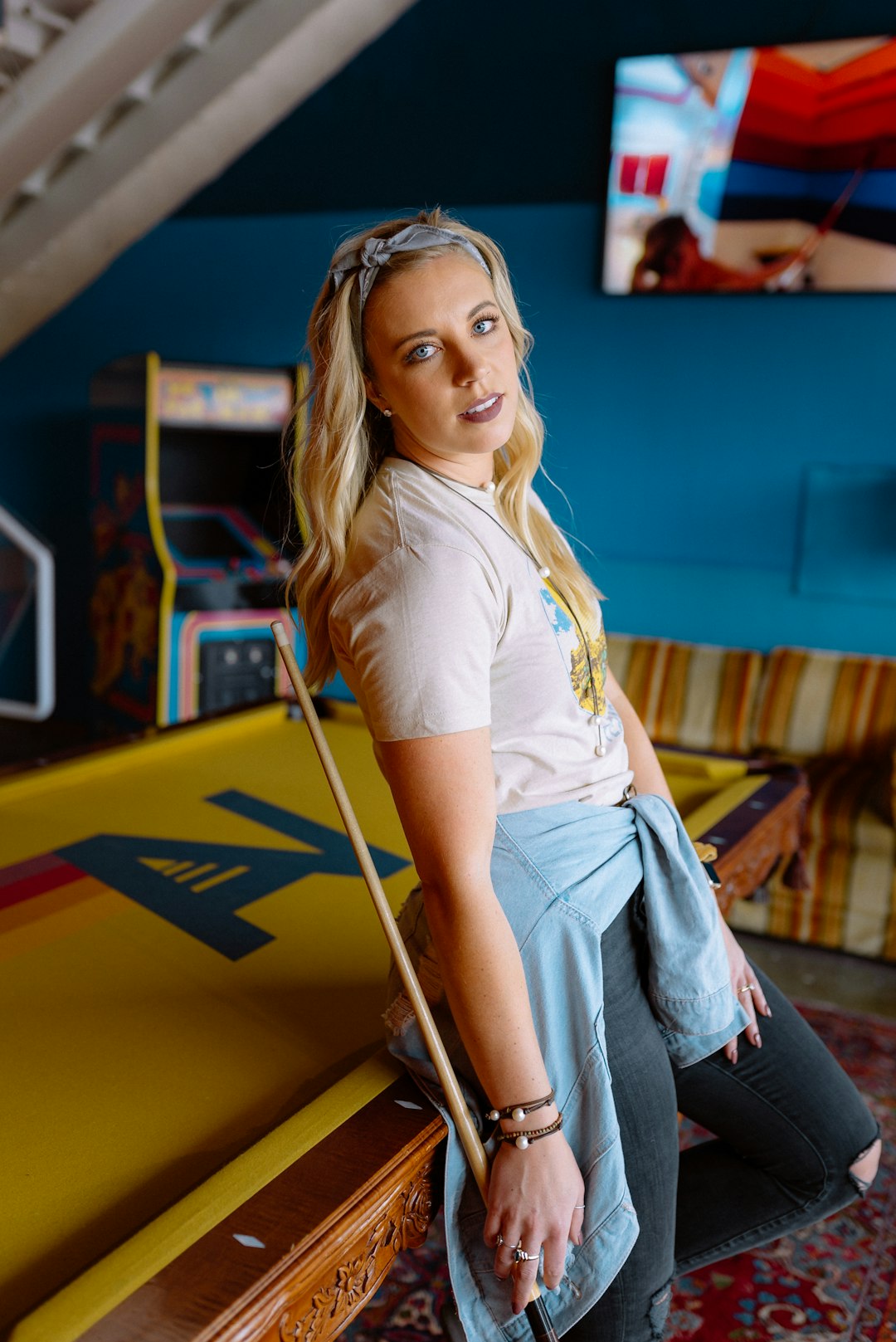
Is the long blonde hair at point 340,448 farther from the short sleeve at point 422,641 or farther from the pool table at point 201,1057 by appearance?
the pool table at point 201,1057

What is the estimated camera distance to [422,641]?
41.0 inches

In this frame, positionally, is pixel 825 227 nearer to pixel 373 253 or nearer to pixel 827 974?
pixel 827 974

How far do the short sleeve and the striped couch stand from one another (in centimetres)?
209

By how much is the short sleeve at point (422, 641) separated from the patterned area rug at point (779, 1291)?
1.09m

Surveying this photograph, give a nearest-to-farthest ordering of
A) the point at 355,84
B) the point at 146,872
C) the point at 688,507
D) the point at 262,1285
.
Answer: the point at 262,1285
the point at 146,872
the point at 688,507
the point at 355,84

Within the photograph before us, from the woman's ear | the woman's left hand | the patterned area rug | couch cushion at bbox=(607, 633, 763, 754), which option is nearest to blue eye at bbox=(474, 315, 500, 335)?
the woman's ear

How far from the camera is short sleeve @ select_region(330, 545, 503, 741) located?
3.38ft

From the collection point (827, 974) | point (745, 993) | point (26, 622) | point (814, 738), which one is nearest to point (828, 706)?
point (814, 738)

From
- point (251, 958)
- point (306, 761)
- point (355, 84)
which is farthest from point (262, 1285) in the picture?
point (355, 84)

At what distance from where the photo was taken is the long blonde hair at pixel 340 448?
1191mm

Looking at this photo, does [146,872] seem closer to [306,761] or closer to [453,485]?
[306,761]

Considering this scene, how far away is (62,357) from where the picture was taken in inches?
208

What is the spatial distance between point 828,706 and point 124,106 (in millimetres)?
3541

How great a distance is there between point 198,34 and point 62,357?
1771 mm
